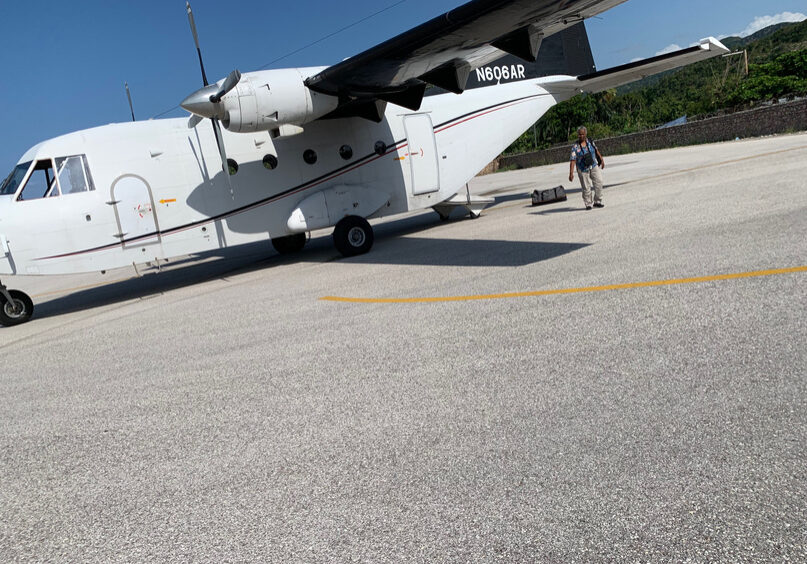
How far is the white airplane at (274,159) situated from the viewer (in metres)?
10.0

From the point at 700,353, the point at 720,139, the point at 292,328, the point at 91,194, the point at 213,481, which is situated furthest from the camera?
the point at 720,139

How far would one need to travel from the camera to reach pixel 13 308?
1081 centimetres

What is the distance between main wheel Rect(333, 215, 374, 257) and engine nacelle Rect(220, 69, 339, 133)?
2370mm

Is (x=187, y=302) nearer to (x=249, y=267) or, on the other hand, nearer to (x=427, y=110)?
(x=249, y=267)

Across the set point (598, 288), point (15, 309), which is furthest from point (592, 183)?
point (15, 309)

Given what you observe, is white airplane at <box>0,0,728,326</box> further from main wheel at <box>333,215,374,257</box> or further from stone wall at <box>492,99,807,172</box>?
stone wall at <box>492,99,807,172</box>

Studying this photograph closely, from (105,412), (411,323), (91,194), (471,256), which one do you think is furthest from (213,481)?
(91,194)

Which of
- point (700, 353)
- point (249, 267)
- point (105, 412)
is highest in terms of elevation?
point (249, 267)

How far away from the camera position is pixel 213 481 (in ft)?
11.6

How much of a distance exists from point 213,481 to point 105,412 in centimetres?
207

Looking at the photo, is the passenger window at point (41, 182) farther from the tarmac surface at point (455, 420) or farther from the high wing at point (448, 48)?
the high wing at point (448, 48)

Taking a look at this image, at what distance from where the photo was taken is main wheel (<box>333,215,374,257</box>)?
12.5 metres

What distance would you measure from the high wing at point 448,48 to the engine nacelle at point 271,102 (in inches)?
10.7

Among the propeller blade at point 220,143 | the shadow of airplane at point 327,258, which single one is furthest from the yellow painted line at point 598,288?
the propeller blade at point 220,143
